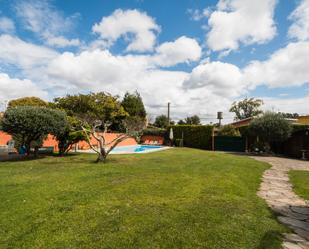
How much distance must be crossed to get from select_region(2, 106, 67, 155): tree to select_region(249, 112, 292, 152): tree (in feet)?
50.9

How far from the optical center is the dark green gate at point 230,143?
76.7ft

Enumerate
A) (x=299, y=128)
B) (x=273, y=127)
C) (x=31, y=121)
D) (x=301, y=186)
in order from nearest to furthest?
(x=301, y=186)
(x=31, y=121)
(x=273, y=127)
(x=299, y=128)

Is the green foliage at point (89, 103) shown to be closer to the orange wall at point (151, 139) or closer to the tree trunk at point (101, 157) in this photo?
the orange wall at point (151, 139)

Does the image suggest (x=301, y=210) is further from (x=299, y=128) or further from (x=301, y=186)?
(x=299, y=128)

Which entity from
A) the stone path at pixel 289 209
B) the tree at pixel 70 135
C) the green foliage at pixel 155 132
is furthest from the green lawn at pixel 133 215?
the green foliage at pixel 155 132

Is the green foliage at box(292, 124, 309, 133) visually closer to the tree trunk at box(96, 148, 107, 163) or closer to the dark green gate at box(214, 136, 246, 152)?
the dark green gate at box(214, 136, 246, 152)

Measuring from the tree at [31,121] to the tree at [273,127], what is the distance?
50.9 feet

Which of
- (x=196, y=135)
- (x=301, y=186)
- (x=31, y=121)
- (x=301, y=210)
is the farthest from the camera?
(x=196, y=135)

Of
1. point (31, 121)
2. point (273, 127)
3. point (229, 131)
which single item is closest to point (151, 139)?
point (229, 131)

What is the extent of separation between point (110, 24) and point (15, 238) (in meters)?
11.3

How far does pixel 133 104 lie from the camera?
36.1 metres

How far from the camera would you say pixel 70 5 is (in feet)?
34.6

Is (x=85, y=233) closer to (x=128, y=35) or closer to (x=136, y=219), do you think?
(x=136, y=219)

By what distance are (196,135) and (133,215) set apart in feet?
74.7
